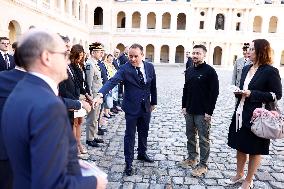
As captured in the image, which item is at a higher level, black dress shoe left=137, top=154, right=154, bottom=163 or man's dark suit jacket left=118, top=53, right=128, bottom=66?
man's dark suit jacket left=118, top=53, right=128, bottom=66

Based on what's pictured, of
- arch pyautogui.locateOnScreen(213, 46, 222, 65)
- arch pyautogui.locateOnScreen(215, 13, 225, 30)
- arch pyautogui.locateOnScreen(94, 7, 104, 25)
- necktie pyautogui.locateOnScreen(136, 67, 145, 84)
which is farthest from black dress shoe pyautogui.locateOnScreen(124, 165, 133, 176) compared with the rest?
arch pyautogui.locateOnScreen(213, 46, 222, 65)

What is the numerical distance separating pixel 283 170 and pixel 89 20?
41.2 metres

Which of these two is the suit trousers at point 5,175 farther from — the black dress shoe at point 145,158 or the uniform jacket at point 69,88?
the black dress shoe at point 145,158

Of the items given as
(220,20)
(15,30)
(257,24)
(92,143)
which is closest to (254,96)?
(92,143)

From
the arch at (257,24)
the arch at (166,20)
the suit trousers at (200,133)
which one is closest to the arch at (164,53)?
the arch at (166,20)

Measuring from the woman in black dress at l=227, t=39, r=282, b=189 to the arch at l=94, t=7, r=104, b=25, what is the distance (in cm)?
4464

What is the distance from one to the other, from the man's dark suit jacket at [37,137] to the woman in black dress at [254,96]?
10.7 feet

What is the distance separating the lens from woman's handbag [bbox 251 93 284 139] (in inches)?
161

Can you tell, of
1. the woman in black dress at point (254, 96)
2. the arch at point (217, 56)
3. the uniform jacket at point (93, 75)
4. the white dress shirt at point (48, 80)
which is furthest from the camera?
the arch at point (217, 56)

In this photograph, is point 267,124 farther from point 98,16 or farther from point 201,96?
point 98,16

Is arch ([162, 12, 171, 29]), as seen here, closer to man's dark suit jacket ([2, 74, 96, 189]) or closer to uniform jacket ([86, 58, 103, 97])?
uniform jacket ([86, 58, 103, 97])

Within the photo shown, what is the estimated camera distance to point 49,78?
1747 millimetres

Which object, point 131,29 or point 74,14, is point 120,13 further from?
point 74,14

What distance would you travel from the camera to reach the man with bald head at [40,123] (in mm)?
1547
